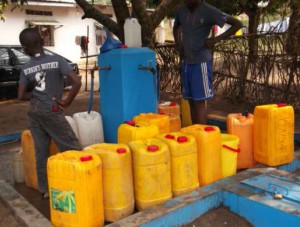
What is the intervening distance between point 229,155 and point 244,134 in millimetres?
456

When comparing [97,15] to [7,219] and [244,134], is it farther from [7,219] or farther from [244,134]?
[7,219]

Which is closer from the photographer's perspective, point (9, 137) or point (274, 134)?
point (274, 134)

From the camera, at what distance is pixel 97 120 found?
4383 mm

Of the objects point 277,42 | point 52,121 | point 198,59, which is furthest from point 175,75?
point 52,121

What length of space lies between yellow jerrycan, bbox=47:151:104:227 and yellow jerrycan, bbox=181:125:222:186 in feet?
3.15

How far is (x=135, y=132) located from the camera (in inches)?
132

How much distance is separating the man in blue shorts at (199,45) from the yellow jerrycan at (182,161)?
4.07 feet

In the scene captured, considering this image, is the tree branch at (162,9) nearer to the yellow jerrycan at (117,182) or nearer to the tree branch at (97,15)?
the tree branch at (97,15)

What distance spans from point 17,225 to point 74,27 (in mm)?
19129

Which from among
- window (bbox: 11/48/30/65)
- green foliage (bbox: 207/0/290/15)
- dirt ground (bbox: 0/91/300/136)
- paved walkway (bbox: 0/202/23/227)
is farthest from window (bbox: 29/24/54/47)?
paved walkway (bbox: 0/202/23/227)

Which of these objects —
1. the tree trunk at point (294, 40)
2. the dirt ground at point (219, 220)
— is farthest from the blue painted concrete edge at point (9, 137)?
the tree trunk at point (294, 40)

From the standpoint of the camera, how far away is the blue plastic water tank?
4172mm

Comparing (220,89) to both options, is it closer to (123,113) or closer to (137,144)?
(123,113)

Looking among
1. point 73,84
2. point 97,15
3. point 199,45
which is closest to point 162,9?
point 97,15
